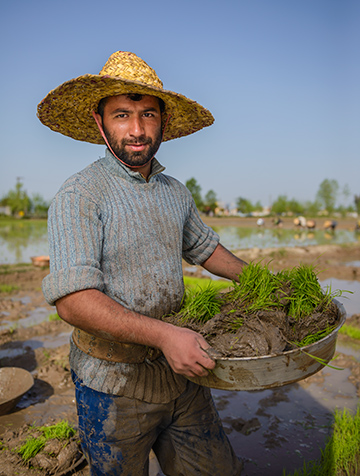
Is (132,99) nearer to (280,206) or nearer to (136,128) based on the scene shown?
(136,128)

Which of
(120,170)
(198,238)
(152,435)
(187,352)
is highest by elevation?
(120,170)

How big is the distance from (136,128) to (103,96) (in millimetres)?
261

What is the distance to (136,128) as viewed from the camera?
1.74 meters

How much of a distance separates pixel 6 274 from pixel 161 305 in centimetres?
908

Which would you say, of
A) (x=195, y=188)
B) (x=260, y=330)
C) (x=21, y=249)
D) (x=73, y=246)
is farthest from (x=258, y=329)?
(x=195, y=188)

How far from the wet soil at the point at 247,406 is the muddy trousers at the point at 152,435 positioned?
0.91m

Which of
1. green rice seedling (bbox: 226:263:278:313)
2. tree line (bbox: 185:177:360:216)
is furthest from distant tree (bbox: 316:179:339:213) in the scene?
green rice seedling (bbox: 226:263:278:313)

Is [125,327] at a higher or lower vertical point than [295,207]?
higher

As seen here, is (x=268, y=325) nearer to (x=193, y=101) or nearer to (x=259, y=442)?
(x=193, y=101)

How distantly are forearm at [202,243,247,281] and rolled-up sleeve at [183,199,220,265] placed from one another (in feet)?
0.11

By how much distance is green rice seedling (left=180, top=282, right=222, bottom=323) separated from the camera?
168 centimetres

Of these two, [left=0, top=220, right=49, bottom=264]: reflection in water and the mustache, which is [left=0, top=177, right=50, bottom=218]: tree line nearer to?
[left=0, top=220, right=49, bottom=264]: reflection in water

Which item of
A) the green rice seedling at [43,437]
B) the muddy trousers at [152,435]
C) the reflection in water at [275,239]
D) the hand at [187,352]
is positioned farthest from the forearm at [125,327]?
the reflection in water at [275,239]

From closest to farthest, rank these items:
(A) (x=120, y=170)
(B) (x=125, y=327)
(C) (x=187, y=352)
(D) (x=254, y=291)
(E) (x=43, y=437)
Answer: (C) (x=187, y=352), (B) (x=125, y=327), (D) (x=254, y=291), (A) (x=120, y=170), (E) (x=43, y=437)
